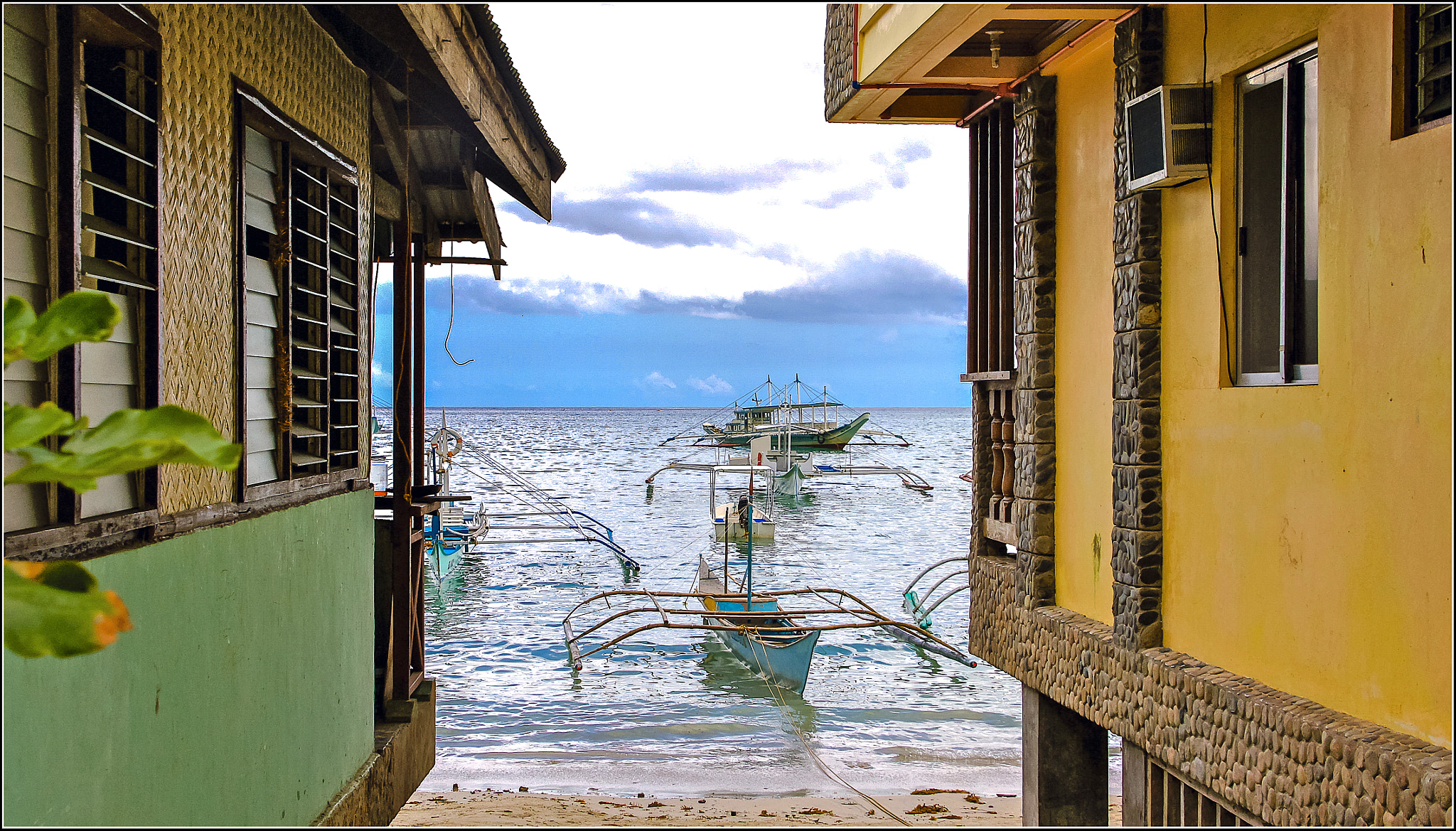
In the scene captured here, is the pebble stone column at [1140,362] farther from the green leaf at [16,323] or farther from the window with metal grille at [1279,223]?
the green leaf at [16,323]

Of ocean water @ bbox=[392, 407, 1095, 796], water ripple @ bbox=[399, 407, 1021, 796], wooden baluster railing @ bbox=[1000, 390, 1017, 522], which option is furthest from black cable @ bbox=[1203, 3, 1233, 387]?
water ripple @ bbox=[399, 407, 1021, 796]

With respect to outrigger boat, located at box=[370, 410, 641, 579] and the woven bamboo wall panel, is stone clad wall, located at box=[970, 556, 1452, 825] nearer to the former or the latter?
the woven bamboo wall panel

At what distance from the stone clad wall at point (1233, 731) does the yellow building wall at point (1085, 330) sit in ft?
1.05

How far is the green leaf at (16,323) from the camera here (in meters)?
1.48

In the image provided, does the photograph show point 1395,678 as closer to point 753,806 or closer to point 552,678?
point 753,806

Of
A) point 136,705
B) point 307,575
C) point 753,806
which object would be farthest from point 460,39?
point 753,806

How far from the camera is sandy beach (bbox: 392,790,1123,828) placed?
9289mm

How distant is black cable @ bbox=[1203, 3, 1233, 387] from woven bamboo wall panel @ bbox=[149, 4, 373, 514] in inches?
157

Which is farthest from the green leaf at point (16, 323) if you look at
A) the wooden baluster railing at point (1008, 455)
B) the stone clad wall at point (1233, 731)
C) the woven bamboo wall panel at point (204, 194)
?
the wooden baluster railing at point (1008, 455)

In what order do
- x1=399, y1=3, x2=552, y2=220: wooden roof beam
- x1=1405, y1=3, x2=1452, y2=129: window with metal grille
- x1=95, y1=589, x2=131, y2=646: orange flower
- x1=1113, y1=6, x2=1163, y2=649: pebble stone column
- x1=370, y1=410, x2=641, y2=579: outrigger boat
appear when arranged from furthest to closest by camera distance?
x1=370, y1=410, x2=641, y2=579: outrigger boat, x1=1113, y1=6, x2=1163, y2=649: pebble stone column, x1=399, y1=3, x2=552, y2=220: wooden roof beam, x1=1405, y1=3, x2=1452, y2=129: window with metal grille, x1=95, y1=589, x2=131, y2=646: orange flower

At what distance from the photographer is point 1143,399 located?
15.0 ft

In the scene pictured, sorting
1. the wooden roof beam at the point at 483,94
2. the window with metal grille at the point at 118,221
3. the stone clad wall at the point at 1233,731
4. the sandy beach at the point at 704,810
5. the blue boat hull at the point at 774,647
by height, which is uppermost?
the wooden roof beam at the point at 483,94

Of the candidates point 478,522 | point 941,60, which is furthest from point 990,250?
point 478,522

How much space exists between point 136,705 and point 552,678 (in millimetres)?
13351
